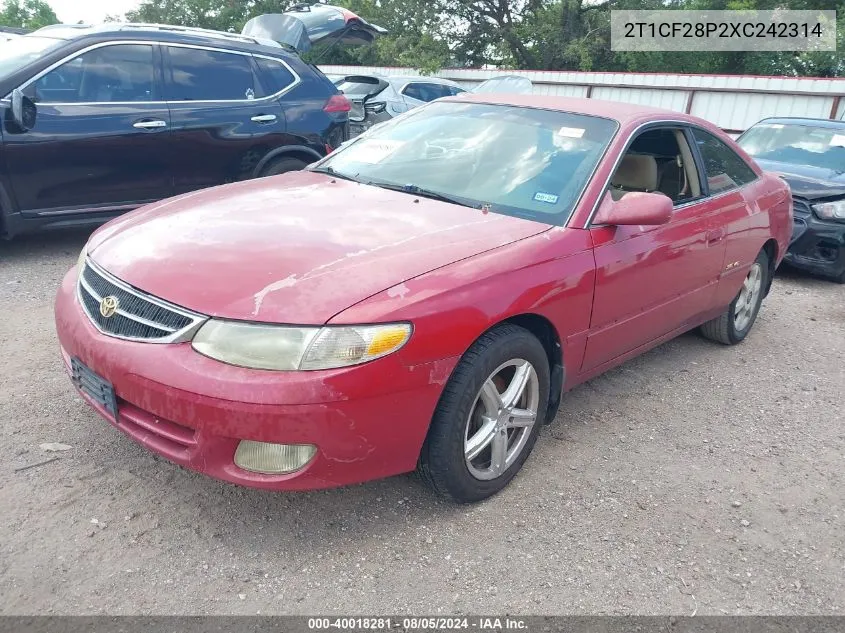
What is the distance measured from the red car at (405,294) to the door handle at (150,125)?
2.23 metres

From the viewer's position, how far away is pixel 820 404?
406cm

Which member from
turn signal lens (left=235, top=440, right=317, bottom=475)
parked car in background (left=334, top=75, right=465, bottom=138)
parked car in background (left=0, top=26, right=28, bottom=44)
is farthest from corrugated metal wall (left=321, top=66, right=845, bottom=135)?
turn signal lens (left=235, top=440, right=317, bottom=475)

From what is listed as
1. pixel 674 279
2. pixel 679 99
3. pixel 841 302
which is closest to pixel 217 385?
pixel 674 279

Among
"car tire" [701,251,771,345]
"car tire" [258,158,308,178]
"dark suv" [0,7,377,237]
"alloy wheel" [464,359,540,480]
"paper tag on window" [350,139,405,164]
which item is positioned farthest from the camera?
"car tire" [258,158,308,178]

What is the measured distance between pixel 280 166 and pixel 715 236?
3864 mm

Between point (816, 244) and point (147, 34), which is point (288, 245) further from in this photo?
point (816, 244)

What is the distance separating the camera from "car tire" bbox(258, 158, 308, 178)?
6.21 metres

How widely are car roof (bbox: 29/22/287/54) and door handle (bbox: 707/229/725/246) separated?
14.3ft

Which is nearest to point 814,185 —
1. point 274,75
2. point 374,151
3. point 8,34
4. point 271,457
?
point 374,151

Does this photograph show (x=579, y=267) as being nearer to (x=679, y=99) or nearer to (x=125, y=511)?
(x=125, y=511)

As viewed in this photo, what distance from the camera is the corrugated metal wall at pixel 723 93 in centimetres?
1504

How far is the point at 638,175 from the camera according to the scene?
3.96 metres

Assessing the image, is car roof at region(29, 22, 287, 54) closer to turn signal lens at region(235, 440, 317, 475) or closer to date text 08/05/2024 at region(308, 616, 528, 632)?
turn signal lens at region(235, 440, 317, 475)

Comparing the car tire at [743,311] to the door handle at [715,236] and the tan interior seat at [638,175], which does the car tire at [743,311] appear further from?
the tan interior seat at [638,175]
